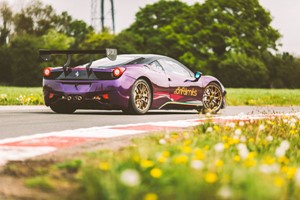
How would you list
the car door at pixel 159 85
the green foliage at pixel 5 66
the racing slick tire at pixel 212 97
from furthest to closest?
the green foliage at pixel 5 66 → the racing slick tire at pixel 212 97 → the car door at pixel 159 85

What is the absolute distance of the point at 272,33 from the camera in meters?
62.3

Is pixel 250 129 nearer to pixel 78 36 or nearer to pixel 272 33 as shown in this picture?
pixel 272 33

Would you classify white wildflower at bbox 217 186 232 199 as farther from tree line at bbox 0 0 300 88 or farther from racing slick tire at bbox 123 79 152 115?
tree line at bbox 0 0 300 88

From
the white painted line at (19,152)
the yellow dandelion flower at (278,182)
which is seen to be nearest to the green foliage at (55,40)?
the white painted line at (19,152)

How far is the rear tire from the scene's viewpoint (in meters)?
12.7

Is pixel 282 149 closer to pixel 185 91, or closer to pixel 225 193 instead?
pixel 225 193

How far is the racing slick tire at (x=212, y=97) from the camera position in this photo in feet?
48.1

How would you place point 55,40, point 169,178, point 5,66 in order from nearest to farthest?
point 169,178
point 5,66
point 55,40

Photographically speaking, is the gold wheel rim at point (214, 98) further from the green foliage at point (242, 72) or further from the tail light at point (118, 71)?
the green foliage at point (242, 72)

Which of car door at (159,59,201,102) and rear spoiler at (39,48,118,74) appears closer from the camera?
rear spoiler at (39,48,118,74)

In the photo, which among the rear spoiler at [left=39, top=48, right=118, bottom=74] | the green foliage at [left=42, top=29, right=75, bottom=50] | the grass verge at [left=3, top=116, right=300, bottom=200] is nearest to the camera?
the grass verge at [left=3, top=116, right=300, bottom=200]

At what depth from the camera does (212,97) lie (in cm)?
1487

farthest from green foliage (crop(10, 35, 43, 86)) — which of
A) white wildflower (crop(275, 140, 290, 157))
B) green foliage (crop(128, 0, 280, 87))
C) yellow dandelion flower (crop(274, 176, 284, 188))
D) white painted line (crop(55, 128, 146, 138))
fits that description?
yellow dandelion flower (crop(274, 176, 284, 188))

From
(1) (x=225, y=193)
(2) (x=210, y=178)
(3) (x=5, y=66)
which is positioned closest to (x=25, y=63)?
(3) (x=5, y=66)
